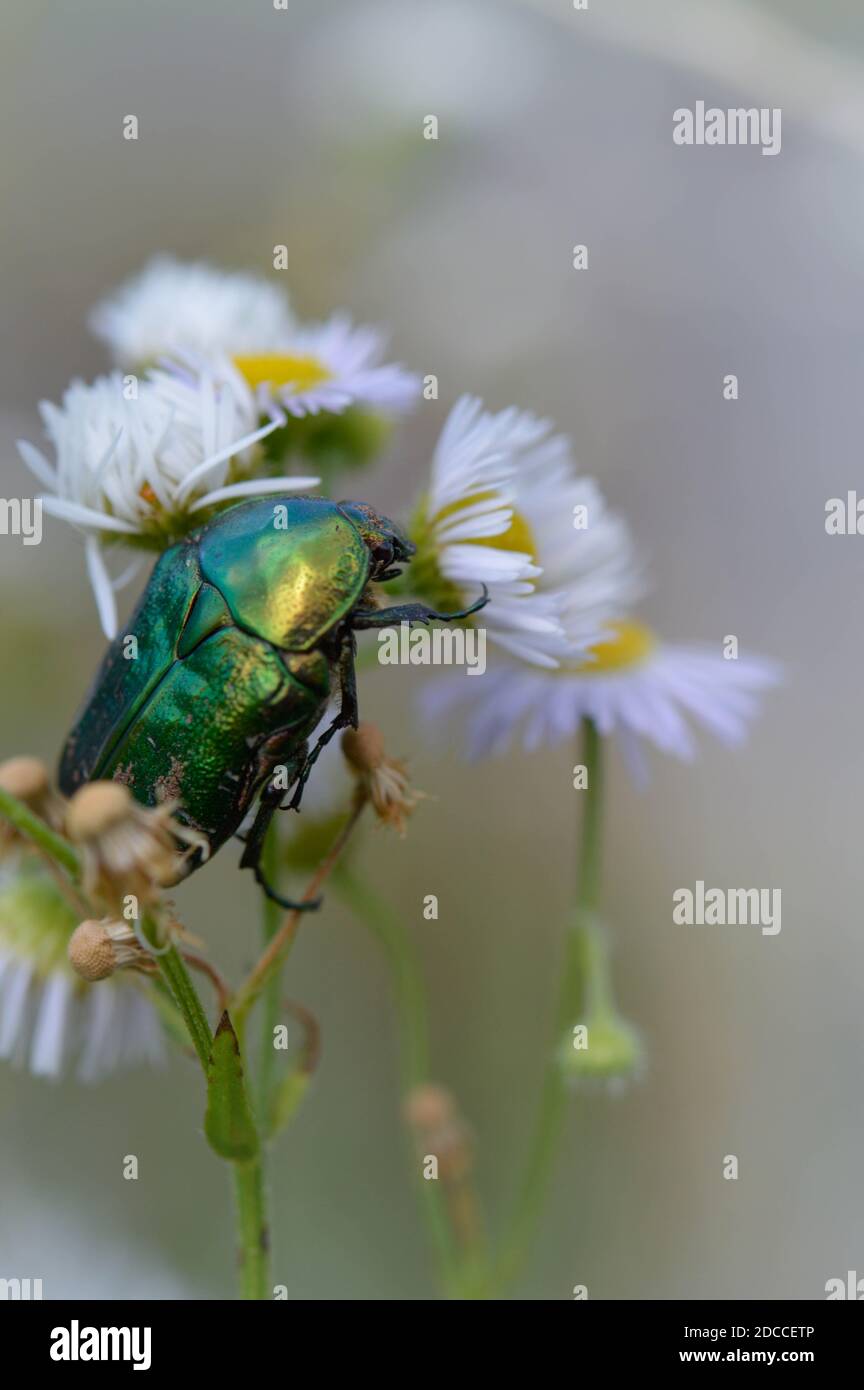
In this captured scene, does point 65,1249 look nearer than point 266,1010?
No

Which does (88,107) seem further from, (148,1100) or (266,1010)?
(266,1010)

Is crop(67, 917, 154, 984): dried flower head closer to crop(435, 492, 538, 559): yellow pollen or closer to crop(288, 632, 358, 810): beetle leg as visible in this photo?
crop(288, 632, 358, 810): beetle leg

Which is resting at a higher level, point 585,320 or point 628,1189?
point 585,320

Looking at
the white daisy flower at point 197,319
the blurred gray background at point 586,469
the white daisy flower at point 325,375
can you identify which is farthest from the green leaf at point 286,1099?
the blurred gray background at point 586,469

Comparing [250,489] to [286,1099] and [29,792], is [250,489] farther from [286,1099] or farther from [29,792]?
[286,1099]

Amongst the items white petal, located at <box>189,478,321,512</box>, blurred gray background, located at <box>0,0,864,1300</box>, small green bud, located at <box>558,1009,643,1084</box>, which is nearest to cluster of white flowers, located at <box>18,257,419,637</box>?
white petal, located at <box>189,478,321,512</box>

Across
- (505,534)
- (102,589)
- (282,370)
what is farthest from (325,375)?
(102,589)

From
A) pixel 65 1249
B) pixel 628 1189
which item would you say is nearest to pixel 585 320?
pixel 628 1189
